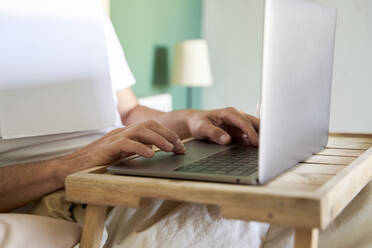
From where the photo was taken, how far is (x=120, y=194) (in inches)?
25.1

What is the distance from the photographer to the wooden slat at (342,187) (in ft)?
1.74

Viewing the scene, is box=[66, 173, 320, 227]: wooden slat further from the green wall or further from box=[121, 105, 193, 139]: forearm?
the green wall

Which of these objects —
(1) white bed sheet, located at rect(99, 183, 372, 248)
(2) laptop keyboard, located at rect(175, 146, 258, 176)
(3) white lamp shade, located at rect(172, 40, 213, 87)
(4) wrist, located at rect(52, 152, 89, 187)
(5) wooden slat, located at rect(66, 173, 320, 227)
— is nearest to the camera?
(5) wooden slat, located at rect(66, 173, 320, 227)

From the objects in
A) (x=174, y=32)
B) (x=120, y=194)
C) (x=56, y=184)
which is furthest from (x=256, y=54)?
(x=120, y=194)

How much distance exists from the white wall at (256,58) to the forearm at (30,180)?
2264 millimetres

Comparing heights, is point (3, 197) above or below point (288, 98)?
below

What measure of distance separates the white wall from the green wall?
0.60ft

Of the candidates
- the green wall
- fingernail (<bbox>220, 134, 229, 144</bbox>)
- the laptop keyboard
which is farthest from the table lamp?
the laptop keyboard

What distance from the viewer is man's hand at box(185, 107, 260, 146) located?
96 centimetres

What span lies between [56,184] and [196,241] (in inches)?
12.1

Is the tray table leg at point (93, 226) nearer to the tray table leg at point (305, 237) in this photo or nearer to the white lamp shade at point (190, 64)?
the tray table leg at point (305, 237)

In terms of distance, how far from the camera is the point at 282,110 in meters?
0.63

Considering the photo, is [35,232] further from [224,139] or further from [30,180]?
[224,139]

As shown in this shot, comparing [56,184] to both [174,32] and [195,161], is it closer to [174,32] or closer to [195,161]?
[195,161]
